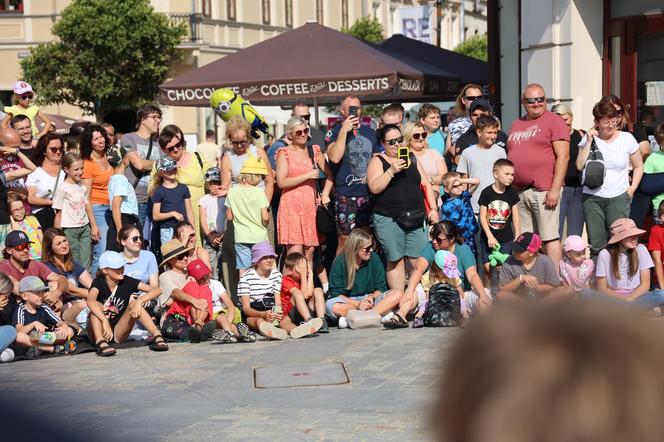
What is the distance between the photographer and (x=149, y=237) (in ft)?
37.7

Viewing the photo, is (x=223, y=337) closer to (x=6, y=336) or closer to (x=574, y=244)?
(x=6, y=336)

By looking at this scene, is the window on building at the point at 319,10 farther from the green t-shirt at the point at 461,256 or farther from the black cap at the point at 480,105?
the green t-shirt at the point at 461,256

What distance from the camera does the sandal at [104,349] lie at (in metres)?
9.19

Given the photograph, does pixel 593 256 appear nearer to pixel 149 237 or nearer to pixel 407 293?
pixel 407 293

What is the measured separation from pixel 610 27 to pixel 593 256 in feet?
11.1

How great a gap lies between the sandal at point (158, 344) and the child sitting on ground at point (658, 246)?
4242 millimetres

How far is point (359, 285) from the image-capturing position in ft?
34.7

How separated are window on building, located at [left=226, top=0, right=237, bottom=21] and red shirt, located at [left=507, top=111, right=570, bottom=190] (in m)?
40.7

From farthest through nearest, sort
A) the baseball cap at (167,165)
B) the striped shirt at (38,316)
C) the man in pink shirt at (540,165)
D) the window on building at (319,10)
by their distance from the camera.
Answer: the window on building at (319,10) < the baseball cap at (167,165) < the man in pink shirt at (540,165) < the striped shirt at (38,316)

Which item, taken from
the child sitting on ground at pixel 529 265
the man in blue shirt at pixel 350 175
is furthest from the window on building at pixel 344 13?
the child sitting on ground at pixel 529 265

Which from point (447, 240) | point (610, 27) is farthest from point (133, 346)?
point (610, 27)

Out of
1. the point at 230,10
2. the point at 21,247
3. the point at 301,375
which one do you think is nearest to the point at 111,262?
the point at 21,247

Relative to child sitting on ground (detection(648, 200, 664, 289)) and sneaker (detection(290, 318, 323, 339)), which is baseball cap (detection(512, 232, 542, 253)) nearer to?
child sitting on ground (detection(648, 200, 664, 289))

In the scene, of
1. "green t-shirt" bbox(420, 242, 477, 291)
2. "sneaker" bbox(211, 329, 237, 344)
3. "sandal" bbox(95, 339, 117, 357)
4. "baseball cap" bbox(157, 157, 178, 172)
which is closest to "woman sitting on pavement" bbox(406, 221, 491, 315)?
"green t-shirt" bbox(420, 242, 477, 291)
